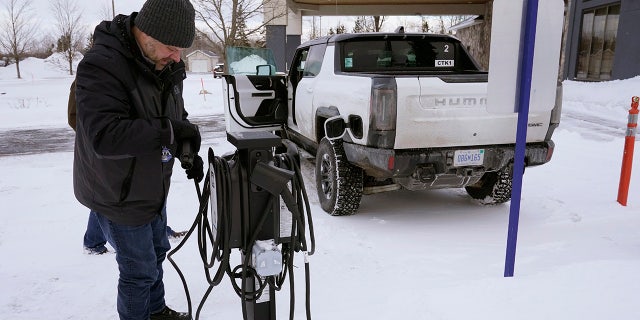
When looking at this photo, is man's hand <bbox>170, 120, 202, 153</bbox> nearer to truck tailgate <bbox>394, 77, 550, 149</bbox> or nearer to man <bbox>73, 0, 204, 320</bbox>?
man <bbox>73, 0, 204, 320</bbox>

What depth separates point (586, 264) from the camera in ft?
10.5

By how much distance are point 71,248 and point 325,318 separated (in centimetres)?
242

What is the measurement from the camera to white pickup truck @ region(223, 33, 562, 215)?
4.02 m

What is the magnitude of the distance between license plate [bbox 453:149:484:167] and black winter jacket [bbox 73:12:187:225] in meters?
2.65

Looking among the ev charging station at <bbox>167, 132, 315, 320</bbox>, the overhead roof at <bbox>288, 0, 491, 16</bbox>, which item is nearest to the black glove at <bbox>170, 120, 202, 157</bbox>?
the ev charging station at <bbox>167, 132, 315, 320</bbox>

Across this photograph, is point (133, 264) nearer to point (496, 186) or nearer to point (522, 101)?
point (522, 101)

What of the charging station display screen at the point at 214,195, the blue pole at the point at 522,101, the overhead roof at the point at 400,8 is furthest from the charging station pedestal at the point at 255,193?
the overhead roof at the point at 400,8

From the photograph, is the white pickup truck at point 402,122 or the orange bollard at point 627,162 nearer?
the white pickup truck at point 402,122

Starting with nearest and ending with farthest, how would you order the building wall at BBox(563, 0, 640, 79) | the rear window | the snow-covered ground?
the snow-covered ground
the rear window
the building wall at BBox(563, 0, 640, 79)

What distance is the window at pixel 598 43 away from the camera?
18266 mm

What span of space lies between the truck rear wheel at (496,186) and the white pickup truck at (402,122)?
11mm

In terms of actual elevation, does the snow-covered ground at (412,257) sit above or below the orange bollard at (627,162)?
below

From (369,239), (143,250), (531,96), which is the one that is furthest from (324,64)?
(143,250)

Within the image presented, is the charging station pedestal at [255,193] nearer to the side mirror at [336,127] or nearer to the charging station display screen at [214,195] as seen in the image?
the charging station display screen at [214,195]
